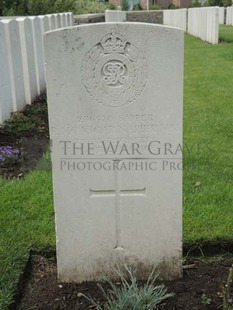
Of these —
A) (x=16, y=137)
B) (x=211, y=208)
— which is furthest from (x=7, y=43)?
(x=211, y=208)

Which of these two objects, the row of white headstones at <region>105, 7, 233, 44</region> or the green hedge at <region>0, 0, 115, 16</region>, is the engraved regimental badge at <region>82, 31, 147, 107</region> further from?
the row of white headstones at <region>105, 7, 233, 44</region>

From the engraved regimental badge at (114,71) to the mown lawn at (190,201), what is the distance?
1163mm

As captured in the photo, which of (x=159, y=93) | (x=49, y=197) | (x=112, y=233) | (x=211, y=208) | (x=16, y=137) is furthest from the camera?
(x=16, y=137)

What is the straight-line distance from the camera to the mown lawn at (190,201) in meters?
3.24

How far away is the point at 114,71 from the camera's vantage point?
2.60 metres

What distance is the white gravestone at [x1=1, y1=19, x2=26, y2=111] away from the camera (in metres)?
6.39

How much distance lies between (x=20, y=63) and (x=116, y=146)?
4.48m

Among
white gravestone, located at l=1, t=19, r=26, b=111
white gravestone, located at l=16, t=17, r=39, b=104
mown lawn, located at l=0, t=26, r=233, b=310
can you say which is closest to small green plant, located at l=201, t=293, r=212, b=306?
mown lawn, located at l=0, t=26, r=233, b=310

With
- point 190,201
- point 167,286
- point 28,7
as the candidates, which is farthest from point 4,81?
point 28,7

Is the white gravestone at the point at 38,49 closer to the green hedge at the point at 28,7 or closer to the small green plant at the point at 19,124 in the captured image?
the small green plant at the point at 19,124

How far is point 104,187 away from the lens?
109 inches

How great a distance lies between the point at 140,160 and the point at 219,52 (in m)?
11.8

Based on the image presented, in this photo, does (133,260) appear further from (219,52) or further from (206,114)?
(219,52)

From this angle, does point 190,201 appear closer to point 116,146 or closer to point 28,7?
point 116,146
